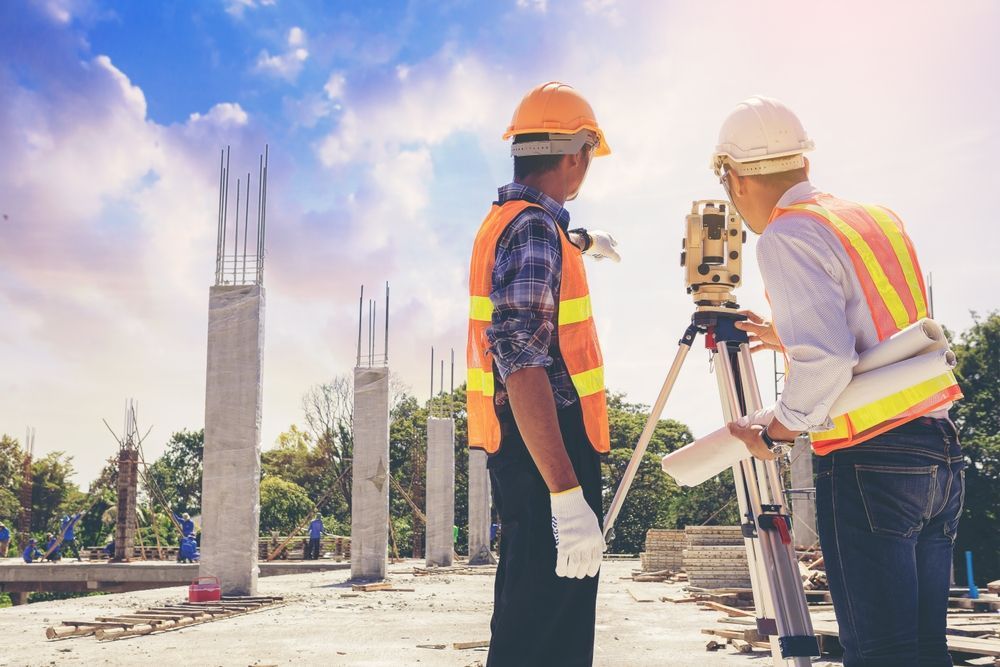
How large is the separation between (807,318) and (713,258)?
903 millimetres

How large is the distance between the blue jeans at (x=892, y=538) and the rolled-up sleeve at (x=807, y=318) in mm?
173

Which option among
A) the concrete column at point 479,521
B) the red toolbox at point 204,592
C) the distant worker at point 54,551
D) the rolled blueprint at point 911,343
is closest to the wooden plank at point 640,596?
the red toolbox at point 204,592

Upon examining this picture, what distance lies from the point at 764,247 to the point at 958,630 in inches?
249

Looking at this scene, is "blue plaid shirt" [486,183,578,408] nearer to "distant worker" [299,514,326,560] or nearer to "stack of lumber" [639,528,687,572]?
"stack of lumber" [639,528,687,572]

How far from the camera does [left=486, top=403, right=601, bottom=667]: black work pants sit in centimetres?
Answer: 265

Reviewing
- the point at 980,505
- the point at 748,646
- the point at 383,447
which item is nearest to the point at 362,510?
the point at 383,447

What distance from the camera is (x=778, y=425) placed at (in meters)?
2.66

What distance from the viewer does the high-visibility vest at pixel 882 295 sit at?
8.29ft

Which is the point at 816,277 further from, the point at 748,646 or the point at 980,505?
the point at 980,505

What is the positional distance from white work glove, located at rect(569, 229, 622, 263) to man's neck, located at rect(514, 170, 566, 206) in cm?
24

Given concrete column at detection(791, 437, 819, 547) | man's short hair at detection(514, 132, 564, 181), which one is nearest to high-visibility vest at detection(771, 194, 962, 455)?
man's short hair at detection(514, 132, 564, 181)

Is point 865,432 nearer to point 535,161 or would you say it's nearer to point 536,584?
point 536,584

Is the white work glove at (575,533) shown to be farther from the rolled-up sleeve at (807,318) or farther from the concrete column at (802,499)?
the concrete column at (802,499)

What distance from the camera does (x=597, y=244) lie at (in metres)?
3.47
